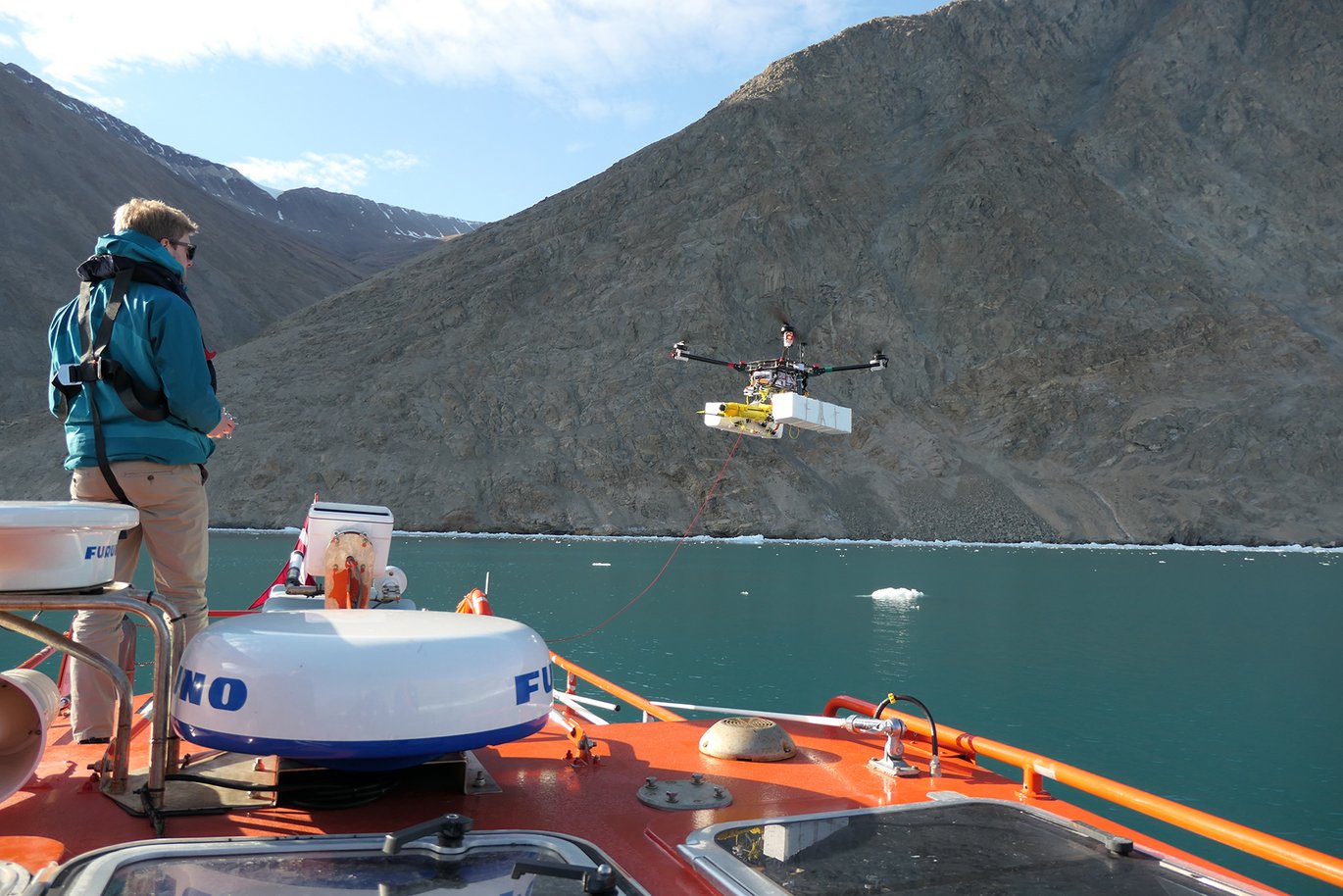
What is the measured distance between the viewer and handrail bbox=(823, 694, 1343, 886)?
302 cm

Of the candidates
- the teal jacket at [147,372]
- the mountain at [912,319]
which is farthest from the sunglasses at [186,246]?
the mountain at [912,319]

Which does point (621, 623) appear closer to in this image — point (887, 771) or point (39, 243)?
point (887, 771)

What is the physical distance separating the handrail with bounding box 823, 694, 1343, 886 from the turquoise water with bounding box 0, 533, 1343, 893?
5727mm

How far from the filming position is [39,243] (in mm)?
80875

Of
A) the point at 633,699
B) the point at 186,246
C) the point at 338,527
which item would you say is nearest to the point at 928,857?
the point at 633,699

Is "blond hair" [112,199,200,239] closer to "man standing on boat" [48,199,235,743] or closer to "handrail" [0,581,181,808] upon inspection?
"man standing on boat" [48,199,235,743]

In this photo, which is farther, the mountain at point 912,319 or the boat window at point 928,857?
the mountain at point 912,319

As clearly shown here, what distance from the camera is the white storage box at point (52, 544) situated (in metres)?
2.96

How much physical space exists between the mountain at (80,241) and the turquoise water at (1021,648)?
50549mm

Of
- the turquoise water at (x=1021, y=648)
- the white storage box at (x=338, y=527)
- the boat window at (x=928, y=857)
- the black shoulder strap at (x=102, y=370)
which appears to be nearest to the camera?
the boat window at (x=928, y=857)

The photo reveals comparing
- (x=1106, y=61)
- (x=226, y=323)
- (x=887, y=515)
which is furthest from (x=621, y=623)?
(x=1106, y=61)

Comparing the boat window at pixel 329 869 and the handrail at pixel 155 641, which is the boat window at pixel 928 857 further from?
the handrail at pixel 155 641

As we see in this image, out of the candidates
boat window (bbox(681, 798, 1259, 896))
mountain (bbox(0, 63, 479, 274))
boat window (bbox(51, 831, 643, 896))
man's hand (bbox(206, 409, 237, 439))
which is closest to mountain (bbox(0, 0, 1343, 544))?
man's hand (bbox(206, 409, 237, 439))

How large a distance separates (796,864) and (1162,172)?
87.5 meters
